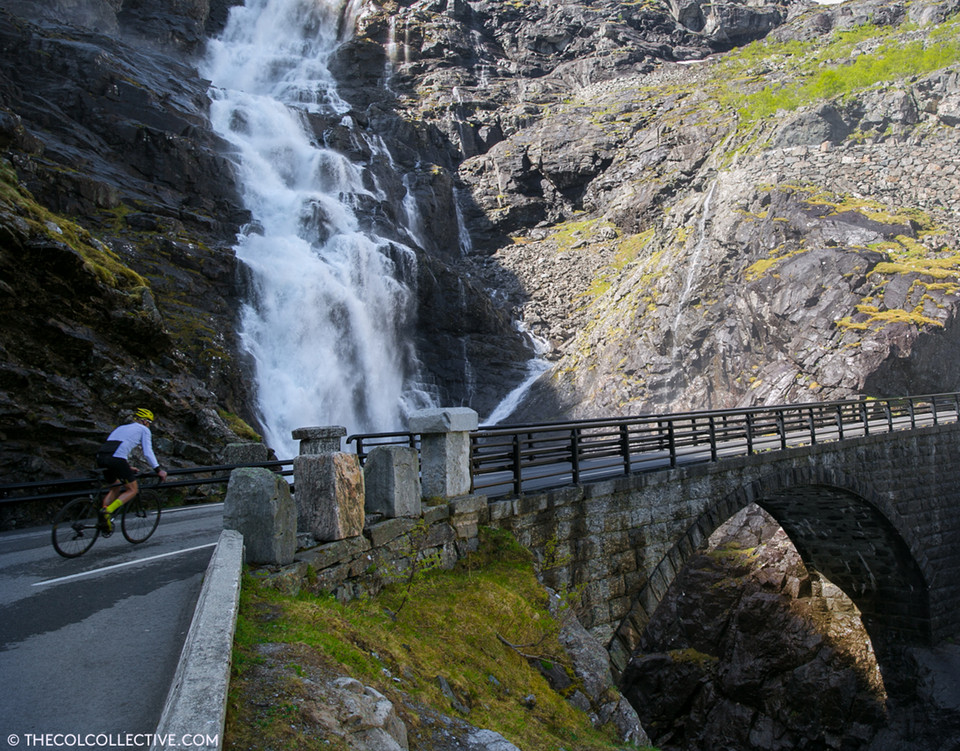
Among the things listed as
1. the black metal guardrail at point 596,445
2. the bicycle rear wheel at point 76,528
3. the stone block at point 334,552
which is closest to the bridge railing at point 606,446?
the black metal guardrail at point 596,445

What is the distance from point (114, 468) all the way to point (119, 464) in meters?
0.07

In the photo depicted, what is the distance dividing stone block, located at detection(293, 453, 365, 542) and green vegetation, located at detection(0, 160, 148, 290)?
10.8 metres

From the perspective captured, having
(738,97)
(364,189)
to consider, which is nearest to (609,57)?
(738,97)

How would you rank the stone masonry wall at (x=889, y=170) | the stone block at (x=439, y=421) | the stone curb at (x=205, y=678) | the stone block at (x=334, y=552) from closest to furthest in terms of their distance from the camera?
the stone curb at (x=205, y=678) → the stone block at (x=334, y=552) → the stone block at (x=439, y=421) → the stone masonry wall at (x=889, y=170)

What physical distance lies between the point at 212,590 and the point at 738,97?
48036mm

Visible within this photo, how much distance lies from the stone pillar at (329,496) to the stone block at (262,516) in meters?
0.34

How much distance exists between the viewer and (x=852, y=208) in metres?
27.7

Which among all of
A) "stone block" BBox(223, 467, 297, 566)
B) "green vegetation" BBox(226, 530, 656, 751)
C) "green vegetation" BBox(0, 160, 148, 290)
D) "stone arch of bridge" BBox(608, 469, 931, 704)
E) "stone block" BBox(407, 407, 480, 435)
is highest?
"green vegetation" BBox(0, 160, 148, 290)

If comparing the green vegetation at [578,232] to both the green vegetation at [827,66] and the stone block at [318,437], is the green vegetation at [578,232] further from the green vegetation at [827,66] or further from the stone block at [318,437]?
the stone block at [318,437]

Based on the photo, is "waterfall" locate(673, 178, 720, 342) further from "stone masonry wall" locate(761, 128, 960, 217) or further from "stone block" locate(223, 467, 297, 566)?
"stone block" locate(223, 467, 297, 566)

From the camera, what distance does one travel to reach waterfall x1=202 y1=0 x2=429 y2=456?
2552 cm

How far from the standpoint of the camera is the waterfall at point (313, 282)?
2552 cm

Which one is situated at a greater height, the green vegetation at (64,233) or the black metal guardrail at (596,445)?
the green vegetation at (64,233)

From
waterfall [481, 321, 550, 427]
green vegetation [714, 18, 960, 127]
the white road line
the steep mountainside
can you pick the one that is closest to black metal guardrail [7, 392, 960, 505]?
the white road line
